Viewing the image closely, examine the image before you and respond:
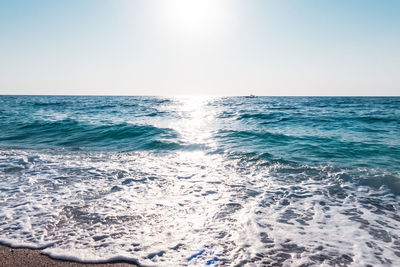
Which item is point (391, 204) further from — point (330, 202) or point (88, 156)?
point (88, 156)

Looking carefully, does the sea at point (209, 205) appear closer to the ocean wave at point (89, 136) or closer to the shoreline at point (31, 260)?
the shoreline at point (31, 260)

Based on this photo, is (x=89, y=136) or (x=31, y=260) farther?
(x=89, y=136)

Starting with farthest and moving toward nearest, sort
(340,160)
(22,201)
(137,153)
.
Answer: (137,153) < (340,160) < (22,201)

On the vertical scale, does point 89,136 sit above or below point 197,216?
above

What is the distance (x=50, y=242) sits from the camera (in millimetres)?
3156

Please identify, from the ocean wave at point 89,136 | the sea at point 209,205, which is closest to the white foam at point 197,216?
the sea at point 209,205

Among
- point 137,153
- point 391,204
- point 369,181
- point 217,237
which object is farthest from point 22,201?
point 369,181

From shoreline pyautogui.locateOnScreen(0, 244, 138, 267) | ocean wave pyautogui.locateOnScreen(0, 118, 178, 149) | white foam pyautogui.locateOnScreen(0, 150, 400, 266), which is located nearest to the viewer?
shoreline pyautogui.locateOnScreen(0, 244, 138, 267)

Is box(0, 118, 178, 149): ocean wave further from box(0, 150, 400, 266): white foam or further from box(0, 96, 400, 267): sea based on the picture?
box(0, 150, 400, 266): white foam

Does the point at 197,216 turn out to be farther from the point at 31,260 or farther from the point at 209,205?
the point at 31,260

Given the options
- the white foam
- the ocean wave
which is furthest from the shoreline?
the ocean wave

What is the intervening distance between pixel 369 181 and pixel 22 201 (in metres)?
7.67

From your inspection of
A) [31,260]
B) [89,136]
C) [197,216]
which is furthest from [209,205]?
[89,136]

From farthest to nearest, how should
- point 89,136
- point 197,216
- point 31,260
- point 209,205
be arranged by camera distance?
1. point 89,136
2. point 209,205
3. point 197,216
4. point 31,260
